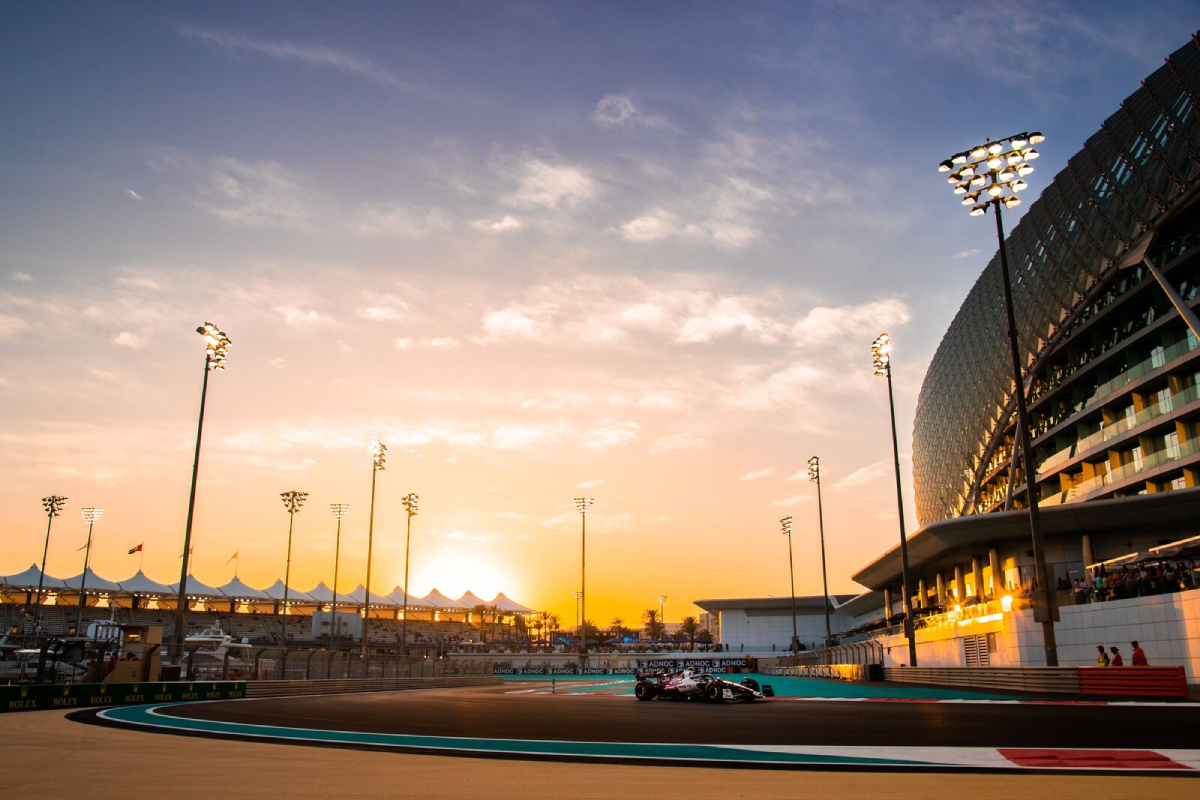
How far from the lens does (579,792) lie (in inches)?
331

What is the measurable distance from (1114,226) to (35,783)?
56.0 meters

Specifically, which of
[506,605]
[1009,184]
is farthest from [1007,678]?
[506,605]

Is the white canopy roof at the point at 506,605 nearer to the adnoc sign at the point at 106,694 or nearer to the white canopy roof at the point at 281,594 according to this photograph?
the white canopy roof at the point at 281,594

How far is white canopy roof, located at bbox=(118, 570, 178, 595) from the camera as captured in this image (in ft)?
300

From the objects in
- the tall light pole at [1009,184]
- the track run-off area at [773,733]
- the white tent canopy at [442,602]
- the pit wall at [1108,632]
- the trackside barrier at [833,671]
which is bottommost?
the trackside barrier at [833,671]

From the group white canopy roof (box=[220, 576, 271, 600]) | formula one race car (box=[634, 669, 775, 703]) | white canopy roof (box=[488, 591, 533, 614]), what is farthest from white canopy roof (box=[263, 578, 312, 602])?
formula one race car (box=[634, 669, 775, 703])

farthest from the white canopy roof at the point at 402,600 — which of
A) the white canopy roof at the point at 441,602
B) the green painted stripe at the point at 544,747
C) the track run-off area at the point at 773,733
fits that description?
the green painted stripe at the point at 544,747

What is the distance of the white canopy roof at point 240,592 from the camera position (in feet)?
341

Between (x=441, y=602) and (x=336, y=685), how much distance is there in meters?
83.2

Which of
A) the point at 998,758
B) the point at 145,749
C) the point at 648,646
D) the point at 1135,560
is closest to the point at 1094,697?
the point at 1135,560

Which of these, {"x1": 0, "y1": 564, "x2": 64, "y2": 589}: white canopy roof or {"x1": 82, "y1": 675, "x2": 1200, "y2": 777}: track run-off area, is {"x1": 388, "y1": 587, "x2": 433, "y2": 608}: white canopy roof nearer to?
{"x1": 0, "y1": 564, "x2": 64, "y2": 589}: white canopy roof

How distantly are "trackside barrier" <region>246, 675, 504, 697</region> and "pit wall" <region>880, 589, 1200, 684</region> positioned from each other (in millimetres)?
29594

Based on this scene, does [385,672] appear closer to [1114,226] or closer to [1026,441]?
[1026,441]

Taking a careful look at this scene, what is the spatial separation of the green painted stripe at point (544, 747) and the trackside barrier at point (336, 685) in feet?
57.9
